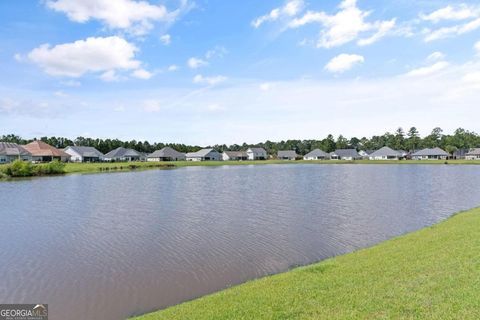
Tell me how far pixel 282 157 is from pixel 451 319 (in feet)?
490

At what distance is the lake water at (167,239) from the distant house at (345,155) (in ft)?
Answer: 374

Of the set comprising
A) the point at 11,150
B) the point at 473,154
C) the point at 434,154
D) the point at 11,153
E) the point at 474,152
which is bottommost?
the point at 473,154

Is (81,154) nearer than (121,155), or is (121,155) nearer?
(81,154)

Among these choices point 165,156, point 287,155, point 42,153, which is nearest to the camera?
point 42,153

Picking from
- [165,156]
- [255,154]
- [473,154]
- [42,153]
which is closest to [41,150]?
[42,153]

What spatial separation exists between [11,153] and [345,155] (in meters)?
120

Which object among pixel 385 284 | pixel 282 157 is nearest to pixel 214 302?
pixel 385 284

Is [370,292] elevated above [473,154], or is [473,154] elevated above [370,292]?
[473,154]

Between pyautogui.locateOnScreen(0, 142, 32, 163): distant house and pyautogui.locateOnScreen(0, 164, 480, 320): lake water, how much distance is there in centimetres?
6834

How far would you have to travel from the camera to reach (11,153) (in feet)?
298

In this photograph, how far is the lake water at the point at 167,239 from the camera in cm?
1159

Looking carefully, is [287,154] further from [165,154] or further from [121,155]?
[121,155]

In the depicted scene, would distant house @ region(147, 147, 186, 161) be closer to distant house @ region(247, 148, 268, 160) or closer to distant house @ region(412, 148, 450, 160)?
distant house @ region(247, 148, 268, 160)

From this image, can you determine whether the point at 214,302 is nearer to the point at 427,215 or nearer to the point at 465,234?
the point at 465,234
